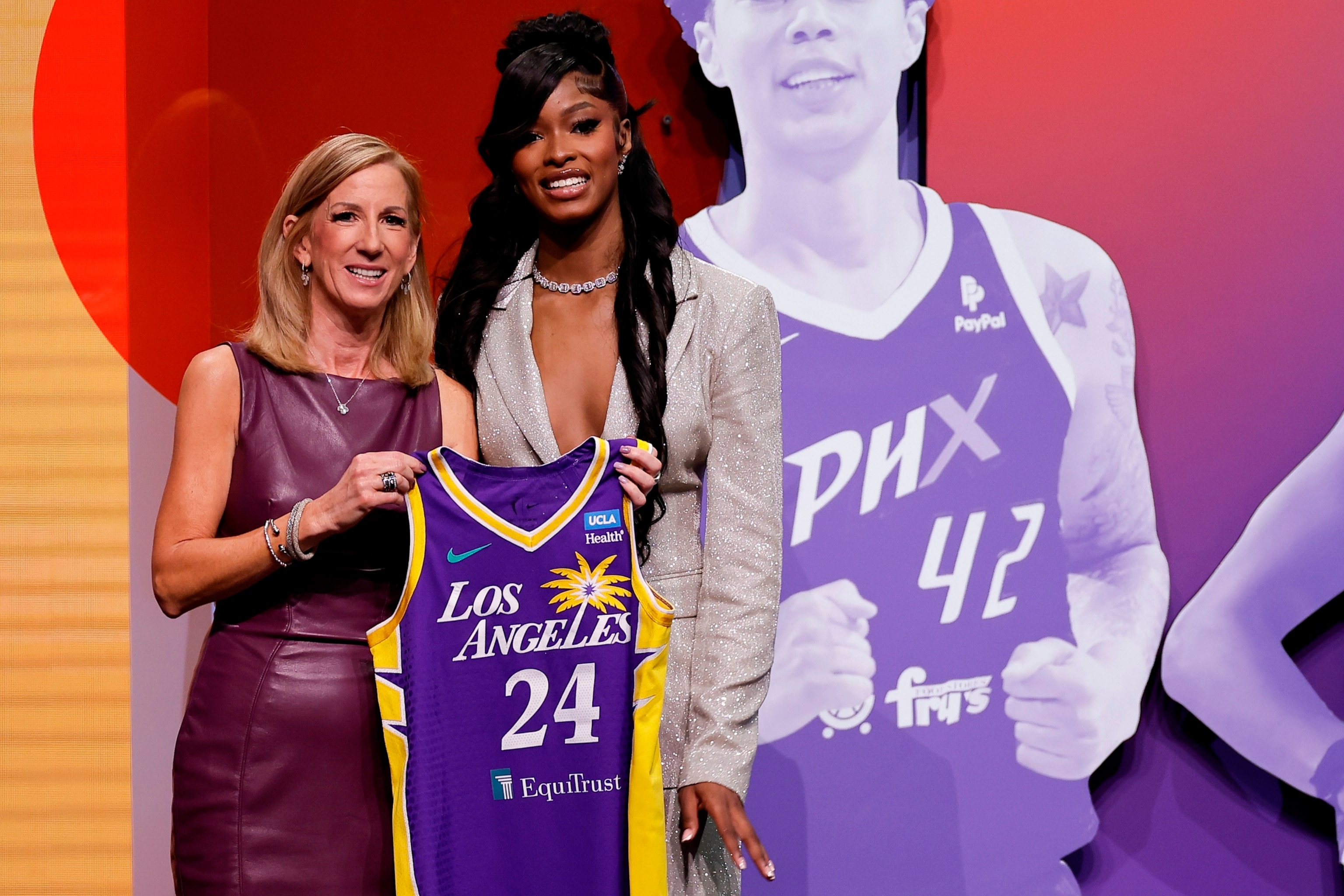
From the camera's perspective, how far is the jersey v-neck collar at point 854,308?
2.73 meters

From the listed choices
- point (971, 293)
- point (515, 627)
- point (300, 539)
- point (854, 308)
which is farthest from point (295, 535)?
point (971, 293)

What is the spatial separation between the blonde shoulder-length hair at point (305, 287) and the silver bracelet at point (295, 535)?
0.26 m

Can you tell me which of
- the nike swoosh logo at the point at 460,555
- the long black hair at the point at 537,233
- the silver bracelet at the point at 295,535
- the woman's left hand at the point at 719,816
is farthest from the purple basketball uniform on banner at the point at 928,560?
the silver bracelet at the point at 295,535

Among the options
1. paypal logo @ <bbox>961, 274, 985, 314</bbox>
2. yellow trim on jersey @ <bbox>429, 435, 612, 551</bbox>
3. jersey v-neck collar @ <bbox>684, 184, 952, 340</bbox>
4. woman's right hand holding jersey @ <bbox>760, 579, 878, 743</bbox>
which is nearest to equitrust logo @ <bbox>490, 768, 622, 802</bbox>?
yellow trim on jersey @ <bbox>429, 435, 612, 551</bbox>

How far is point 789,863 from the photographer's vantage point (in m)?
2.69

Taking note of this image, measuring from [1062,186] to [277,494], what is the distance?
81.5 inches

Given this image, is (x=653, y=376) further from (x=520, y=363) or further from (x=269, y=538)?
(x=269, y=538)

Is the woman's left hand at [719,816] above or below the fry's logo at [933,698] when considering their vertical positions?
above

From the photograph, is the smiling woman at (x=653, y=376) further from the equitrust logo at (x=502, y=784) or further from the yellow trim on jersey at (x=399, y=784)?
the yellow trim on jersey at (x=399, y=784)

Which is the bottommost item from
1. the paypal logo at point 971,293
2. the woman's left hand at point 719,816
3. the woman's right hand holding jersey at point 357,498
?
the woman's left hand at point 719,816

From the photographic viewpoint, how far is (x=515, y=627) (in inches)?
64.5

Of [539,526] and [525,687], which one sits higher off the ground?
[539,526]

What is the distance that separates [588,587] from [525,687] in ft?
0.57

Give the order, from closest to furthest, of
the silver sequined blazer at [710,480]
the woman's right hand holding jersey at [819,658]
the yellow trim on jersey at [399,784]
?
the yellow trim on jersey at [399,784]
the silver sequined blazer at [710,480]
the woman's right hand holding jersey at [819,658]
